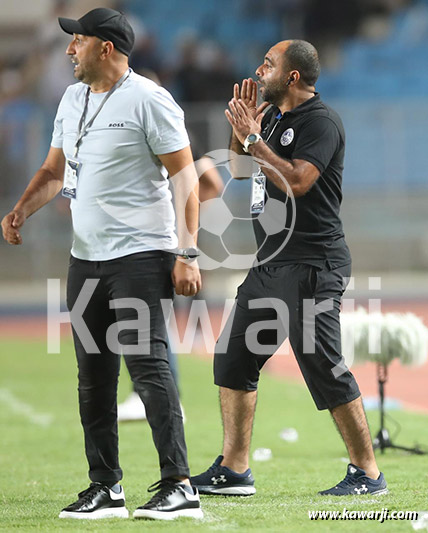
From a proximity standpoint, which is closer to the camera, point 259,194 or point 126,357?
point 126,357

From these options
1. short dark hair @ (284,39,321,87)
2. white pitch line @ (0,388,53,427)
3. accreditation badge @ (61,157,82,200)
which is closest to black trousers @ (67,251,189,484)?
accreditation badge @ (61,157,82,200)

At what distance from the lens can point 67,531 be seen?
14.6 ft

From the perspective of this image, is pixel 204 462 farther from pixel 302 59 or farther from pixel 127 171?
pixel 302 59

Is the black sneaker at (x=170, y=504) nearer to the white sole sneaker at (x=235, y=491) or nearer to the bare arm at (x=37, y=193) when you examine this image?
the white sole sneaker at (x=235, y=491)

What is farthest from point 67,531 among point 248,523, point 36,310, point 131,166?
point 36,310

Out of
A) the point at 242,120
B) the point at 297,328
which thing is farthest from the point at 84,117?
the point at 297,328

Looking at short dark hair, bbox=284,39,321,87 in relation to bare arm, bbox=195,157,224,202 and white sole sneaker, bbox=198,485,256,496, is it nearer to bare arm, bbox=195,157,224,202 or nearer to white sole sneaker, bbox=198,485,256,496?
white sole sneaker, bbox=198,485,256,496

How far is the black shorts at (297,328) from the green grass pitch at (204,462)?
22.4 inches

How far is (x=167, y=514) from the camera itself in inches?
182

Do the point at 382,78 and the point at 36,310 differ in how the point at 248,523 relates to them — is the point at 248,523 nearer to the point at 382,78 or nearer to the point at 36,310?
the point at 36,310

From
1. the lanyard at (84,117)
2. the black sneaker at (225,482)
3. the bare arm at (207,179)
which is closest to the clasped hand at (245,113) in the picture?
the lanyard at (84,117)

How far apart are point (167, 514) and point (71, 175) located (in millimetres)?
1550

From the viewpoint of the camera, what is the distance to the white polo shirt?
4.73 m

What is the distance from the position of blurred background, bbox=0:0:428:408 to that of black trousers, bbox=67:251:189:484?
12.1 meters
